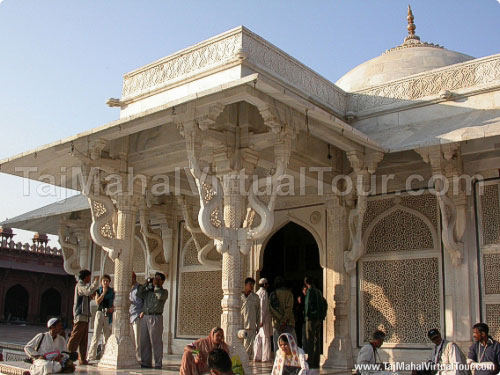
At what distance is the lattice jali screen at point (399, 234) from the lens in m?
8.25

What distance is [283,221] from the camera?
977 centimetres

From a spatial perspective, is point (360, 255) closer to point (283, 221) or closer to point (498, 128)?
point (283, 221)

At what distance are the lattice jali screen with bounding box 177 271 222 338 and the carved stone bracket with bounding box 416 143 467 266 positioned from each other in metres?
4.26

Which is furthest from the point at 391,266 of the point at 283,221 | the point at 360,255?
the point at 283,221

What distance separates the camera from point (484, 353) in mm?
5777

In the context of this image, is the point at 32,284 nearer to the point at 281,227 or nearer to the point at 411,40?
the point at 281,227

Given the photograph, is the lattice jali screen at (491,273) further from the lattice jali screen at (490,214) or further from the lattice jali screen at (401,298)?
the lattice jali screen at (401,298)

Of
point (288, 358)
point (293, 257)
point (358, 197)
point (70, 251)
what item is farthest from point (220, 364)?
point (70, 251)

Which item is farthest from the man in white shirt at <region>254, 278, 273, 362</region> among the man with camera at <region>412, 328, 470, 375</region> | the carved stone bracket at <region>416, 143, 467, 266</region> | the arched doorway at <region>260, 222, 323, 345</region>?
the man with camera at <region>412, 328, 470, 375</region>

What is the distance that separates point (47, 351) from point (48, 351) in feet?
0.03

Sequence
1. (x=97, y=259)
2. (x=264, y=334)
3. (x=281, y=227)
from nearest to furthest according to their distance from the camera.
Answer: (x=264, y=334), (x=281, y=227), (x=97, y=259)

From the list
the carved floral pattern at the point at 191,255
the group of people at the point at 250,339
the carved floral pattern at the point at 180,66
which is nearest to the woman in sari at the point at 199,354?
the group of people at the point at 250,339

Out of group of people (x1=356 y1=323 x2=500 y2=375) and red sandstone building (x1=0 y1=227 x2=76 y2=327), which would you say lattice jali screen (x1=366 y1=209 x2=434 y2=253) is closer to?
group of people (x1=356 y1=323 x2=500 y2=375)

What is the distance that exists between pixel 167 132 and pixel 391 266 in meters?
3.62
